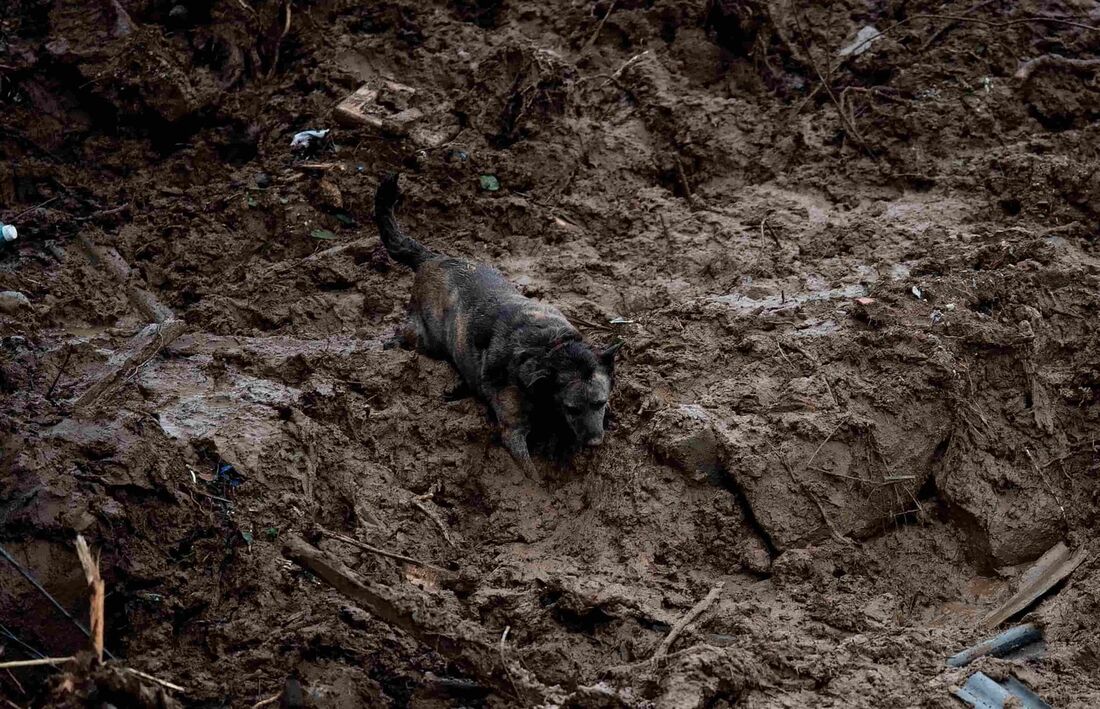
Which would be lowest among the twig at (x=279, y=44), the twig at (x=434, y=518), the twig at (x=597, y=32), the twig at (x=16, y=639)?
the twig at (x=434, y=518)

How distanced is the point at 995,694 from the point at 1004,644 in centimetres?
48

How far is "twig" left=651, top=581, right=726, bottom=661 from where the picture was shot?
5121 mm

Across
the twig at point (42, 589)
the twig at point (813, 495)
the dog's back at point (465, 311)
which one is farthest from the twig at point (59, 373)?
the twig at point (813, 495)

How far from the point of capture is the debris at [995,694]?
4.71 metres

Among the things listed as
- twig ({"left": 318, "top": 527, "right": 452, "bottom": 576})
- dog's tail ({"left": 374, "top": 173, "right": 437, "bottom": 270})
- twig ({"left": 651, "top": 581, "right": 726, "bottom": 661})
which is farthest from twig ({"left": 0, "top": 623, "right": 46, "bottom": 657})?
dog's tail ({"left": 374, "top": 173, "right": 437, "bottom": 270})

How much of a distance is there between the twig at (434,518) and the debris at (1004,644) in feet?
8.99

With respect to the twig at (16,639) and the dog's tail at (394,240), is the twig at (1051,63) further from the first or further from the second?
the twig at (16,639)

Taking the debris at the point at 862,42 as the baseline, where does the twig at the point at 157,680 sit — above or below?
below

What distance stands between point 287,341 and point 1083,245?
18.3 feet

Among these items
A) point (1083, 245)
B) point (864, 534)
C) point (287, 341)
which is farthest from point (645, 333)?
point (1083, 245)

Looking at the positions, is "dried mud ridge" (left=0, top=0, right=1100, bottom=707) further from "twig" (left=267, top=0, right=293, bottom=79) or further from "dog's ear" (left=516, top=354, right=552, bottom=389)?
"dog's ear" (left=516, top=354, right=552, bottom=389)

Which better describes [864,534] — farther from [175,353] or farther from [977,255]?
[175,353]

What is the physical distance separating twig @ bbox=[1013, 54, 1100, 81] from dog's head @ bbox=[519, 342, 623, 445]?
4.58 meters

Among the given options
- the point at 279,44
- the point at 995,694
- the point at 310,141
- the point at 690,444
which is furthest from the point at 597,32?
the point at 995,694
